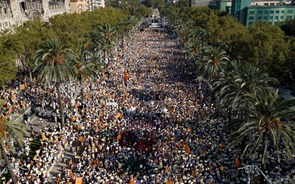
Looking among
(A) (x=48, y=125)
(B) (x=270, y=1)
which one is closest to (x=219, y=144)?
(A) (x=48, y=125)

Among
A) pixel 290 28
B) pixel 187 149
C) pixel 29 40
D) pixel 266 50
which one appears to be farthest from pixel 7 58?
pixel 290 28

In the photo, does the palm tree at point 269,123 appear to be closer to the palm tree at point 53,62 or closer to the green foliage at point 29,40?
the palm tree at point 53,62

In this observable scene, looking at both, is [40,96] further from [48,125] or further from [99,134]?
[99,134]

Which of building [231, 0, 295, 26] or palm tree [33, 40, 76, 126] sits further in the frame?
building [231, 0, 295, 26]

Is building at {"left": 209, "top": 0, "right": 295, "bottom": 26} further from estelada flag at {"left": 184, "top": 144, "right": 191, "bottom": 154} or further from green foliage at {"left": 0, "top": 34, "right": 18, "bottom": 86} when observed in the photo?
estelada flag at {"left": 184, "top": 144, "right": 191, "bottom": 154}

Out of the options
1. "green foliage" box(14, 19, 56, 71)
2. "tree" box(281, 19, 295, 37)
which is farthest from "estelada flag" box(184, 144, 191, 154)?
"tree" box(281, 19, 295, 37)

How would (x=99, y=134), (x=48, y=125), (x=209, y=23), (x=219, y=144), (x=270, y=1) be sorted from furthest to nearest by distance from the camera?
(x=270, y=1) → (x=209, y=23) → (x=48, y=125) → (x=99, y=134) → (x=219, y=144)

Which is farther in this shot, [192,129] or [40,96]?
[40,96]
